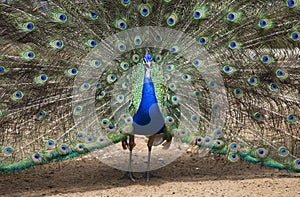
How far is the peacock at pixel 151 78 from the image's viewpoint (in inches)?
142

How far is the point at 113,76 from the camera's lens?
3639mm

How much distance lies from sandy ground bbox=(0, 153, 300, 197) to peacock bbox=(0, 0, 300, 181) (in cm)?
25

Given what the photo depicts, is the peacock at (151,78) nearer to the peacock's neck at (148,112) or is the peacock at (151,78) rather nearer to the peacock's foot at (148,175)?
the peacock's neck at (148,112)

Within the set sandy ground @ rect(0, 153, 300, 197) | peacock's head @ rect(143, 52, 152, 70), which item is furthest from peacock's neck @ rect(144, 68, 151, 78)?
sandy ground @ rect(0, 153, 300, 197)

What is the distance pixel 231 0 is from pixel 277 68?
2.36 feet

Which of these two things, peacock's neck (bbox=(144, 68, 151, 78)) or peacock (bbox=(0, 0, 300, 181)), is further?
peacock (bbox=(0, 0, 300, 181))

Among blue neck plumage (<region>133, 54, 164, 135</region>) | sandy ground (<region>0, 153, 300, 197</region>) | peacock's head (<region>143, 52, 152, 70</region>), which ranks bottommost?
sandy ground (<region>0, 153, 300, 197</region>)

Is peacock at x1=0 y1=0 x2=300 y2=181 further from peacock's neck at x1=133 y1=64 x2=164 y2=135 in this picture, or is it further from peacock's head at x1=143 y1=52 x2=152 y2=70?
peacock's head at x1=143 y1=52 x2=152 y2=70

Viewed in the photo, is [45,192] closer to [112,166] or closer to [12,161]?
[12,161]

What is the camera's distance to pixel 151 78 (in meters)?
3.58

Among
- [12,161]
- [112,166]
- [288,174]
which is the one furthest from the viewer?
[112,166]

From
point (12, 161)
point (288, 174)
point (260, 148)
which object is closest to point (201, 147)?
point (260, 148)

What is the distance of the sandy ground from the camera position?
368 centimetres

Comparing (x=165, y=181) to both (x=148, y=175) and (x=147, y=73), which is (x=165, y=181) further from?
(x=147, y=73)
